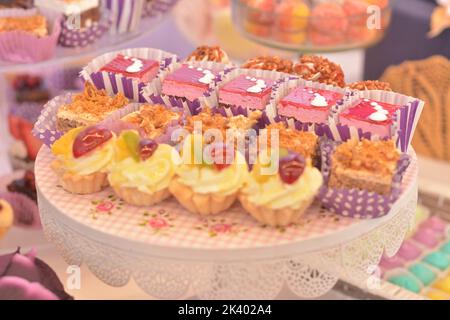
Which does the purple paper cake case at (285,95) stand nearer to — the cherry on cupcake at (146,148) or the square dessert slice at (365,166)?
the square dessert slice at (365,166)

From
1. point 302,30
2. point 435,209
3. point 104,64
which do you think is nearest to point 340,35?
point 302,30

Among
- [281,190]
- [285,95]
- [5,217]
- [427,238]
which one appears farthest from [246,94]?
[427,238]

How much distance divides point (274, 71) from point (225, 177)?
68 centimetres

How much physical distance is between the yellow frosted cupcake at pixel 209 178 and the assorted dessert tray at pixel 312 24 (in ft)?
6.26

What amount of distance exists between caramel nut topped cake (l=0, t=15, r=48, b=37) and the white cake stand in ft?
4.48

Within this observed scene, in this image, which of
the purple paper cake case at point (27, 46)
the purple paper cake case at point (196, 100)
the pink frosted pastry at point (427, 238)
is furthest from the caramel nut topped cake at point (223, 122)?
the pink frosted pastry at point (427, 238)

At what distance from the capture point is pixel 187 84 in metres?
2.51

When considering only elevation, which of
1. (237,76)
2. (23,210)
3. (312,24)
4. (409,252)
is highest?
(237,76)

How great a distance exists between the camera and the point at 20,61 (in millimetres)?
3213

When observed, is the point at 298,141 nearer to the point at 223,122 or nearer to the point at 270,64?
the point at 223,122

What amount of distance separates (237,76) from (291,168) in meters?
0.69

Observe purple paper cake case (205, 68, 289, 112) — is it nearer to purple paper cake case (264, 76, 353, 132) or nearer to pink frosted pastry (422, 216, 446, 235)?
purple paper cake case (264, 76, 353, 132)

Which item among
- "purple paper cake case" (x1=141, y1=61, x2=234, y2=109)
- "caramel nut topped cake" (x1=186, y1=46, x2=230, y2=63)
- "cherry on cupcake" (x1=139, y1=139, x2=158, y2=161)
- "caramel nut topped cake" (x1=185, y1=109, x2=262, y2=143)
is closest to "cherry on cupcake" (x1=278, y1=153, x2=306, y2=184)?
"caramel nut topped cake" (x1=185, y1=109, x2=262, y2=143)
